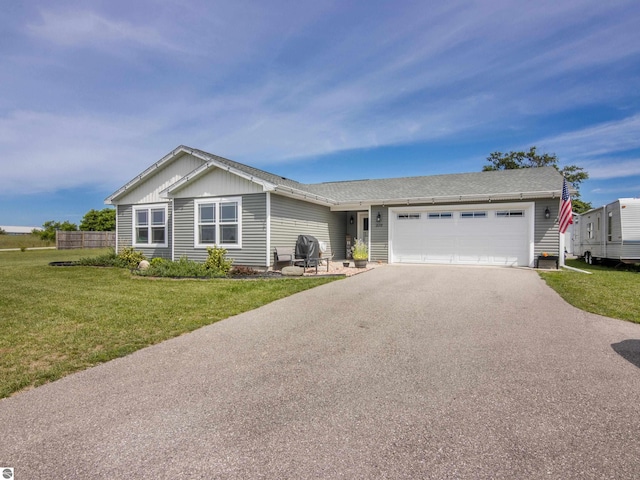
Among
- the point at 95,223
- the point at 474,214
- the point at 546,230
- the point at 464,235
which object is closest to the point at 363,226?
the point at 464,235

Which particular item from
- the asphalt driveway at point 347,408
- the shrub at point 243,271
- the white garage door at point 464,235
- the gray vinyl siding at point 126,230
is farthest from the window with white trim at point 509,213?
the gray vinyl siding at point 126,230

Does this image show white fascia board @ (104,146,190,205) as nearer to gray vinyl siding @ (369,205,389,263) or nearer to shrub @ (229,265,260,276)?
shrub @ (229,265,260,276)

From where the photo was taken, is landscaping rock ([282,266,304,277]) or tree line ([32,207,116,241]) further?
tree line ([32,207,116,241])

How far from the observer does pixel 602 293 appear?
7.97m

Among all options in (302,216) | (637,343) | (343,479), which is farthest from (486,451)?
(302,216)

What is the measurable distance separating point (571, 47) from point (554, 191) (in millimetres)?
4785

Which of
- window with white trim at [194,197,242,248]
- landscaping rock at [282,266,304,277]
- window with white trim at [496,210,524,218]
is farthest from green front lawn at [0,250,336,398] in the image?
window with white trim at [496,210,524,218]

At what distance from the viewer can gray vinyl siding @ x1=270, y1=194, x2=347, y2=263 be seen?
1265 centimetres

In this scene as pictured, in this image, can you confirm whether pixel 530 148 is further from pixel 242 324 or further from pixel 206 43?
pixel 242 324

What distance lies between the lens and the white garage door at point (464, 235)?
13797mm

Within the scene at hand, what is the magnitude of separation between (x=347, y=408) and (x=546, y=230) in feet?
44.7

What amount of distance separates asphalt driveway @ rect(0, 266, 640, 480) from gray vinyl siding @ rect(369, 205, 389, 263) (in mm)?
10372

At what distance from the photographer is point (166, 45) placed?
10.8 m

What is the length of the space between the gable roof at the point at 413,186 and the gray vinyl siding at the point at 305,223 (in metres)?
0.45
